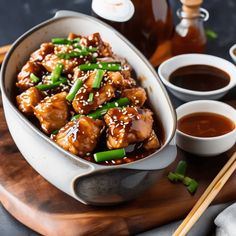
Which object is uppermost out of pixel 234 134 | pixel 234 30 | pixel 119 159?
pixel 119 159

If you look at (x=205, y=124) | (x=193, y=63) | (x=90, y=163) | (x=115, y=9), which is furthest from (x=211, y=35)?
(x=90, y=163)

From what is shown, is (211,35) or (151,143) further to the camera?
(211,35)

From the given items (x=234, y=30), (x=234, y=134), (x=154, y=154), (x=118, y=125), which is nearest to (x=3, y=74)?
(x=118, y=125)

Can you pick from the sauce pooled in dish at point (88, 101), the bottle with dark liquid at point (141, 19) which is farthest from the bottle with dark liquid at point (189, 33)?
the sauce pooled in dish at point (88, 101)

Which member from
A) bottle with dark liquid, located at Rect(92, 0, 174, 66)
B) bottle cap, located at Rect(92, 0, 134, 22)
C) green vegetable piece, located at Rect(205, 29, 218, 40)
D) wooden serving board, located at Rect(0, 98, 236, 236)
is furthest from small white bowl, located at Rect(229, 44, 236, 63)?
wooden serving board, located at Rect(0, 98, 236, 236)

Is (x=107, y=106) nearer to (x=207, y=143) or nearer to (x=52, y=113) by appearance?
(x=52, y=113)

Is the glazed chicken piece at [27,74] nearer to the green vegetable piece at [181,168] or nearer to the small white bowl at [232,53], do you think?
the green vegetable piece at [181,168]

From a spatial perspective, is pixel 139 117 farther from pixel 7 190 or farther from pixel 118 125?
pixel 7 190
